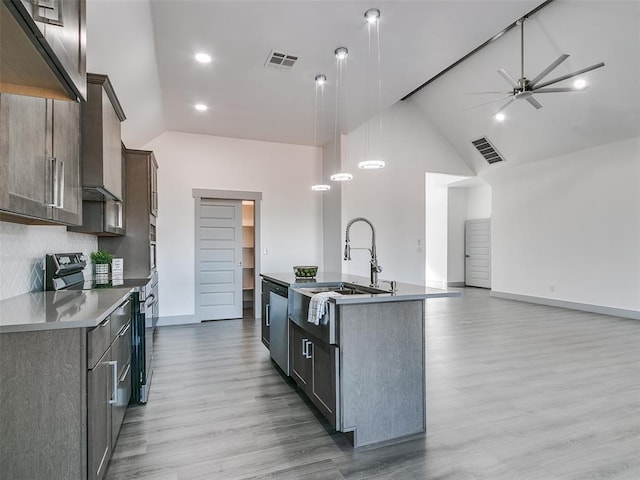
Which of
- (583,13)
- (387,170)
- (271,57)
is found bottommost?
(387,170)

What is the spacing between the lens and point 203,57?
3863 mm

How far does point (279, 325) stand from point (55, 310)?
203 cm

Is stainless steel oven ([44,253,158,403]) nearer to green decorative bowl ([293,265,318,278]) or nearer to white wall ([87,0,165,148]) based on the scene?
green decorative bowl ([293,265,318,278])

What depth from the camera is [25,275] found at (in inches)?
90.7

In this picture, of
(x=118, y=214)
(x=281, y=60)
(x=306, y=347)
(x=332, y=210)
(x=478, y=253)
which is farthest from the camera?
(x=478, y=253)

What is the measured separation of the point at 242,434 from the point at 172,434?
1.60 feet

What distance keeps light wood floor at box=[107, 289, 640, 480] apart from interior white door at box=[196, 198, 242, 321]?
167 cm

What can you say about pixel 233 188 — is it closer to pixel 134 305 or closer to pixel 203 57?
pixel 203 57

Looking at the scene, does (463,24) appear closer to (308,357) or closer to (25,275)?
(308,357)

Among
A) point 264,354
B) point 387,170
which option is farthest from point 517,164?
point 264,354

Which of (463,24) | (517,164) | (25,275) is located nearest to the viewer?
(25,275)

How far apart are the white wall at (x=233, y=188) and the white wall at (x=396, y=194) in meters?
0.82

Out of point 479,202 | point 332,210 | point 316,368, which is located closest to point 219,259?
point 332,210

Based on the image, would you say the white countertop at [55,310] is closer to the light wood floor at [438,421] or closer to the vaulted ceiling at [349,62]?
the light wood floor at [438,421]
